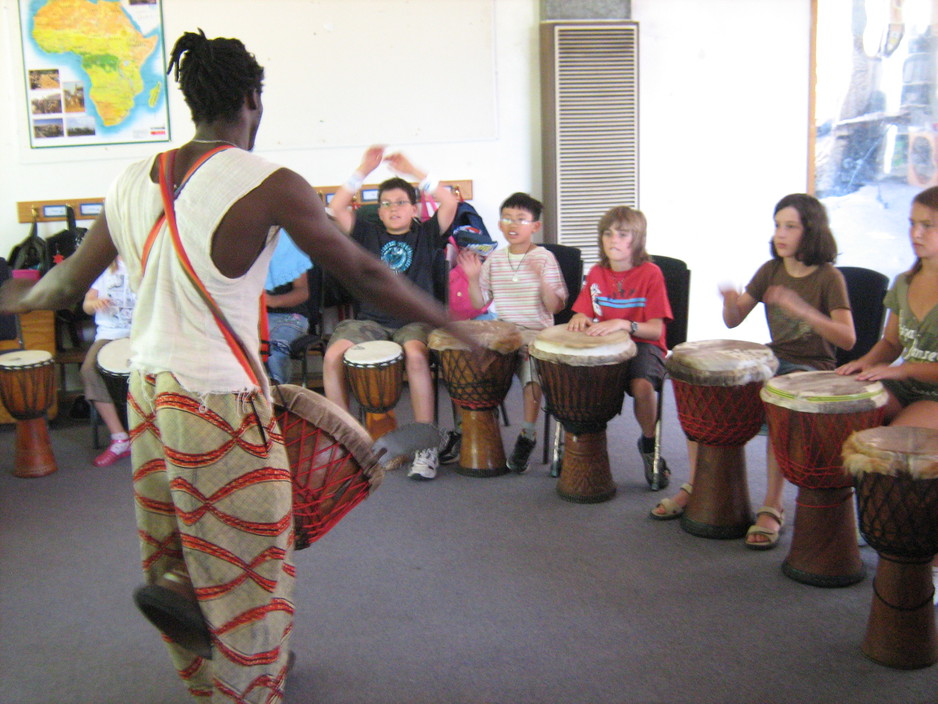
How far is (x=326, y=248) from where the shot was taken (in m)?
1.53

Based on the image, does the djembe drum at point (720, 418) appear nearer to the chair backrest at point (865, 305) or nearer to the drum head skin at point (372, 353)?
the chair backrest at point (865, 305)

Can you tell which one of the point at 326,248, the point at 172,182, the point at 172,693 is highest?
the point at 172,182

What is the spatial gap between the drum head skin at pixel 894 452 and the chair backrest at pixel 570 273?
6.31 ft

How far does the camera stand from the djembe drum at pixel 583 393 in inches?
122

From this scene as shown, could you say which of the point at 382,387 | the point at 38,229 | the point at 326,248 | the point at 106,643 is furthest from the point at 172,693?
the point at 38,229

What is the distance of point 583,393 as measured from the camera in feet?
10.3

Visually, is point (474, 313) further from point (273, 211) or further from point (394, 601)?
point (273, 211)

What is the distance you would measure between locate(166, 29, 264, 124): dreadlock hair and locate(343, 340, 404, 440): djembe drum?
2063 millimetres

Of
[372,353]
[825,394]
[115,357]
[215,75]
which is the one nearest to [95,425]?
[115,357]

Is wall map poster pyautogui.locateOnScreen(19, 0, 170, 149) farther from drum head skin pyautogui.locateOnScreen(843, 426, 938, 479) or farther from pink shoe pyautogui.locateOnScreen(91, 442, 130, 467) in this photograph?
drum head skin pyautogui.locateOnScreen(843, 426, 938, 479)

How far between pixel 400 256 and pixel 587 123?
5.13 feet

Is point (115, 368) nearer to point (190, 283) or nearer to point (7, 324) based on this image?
point (7, 324)

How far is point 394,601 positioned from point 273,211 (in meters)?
1.44

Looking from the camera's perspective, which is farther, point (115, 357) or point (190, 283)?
point (115, 357)
